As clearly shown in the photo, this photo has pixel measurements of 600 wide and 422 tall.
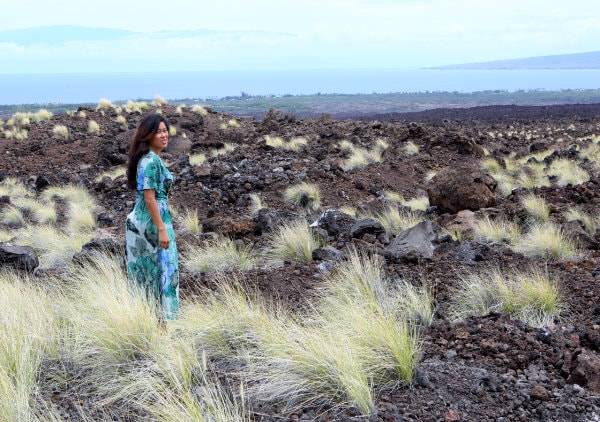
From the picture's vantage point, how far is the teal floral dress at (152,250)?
4.94m

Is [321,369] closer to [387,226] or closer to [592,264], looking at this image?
[592,264]

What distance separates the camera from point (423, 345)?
170 inches

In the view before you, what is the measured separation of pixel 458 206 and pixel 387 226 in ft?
4.87

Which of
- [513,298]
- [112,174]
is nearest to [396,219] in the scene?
[513,298]

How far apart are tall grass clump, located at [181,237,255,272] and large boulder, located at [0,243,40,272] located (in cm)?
173

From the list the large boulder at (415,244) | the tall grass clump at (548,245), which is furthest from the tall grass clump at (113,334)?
the tall grass clump at (548,245)

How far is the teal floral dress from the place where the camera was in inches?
194

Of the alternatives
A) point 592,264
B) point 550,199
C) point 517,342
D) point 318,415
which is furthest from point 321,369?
point 550,199

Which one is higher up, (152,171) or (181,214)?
(152,171)

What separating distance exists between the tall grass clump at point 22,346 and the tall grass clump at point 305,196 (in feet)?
22.4

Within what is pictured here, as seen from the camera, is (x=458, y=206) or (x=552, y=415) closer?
(x=552, y=415)

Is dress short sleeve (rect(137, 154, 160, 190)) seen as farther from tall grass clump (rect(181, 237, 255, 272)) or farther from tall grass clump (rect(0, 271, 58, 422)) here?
tall grass clump (rect(181, 237, 255, 272))

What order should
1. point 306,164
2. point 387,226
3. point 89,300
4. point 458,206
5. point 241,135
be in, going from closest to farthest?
point 89,300, point 387,226, point 458,206, point 306,164, point 241,135

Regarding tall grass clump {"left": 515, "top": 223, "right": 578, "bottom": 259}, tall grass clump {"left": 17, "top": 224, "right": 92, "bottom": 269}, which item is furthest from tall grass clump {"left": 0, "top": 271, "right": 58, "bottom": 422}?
tall grass clump {"left": 515, "top": 223, "right": 578, "bottom": 259}
